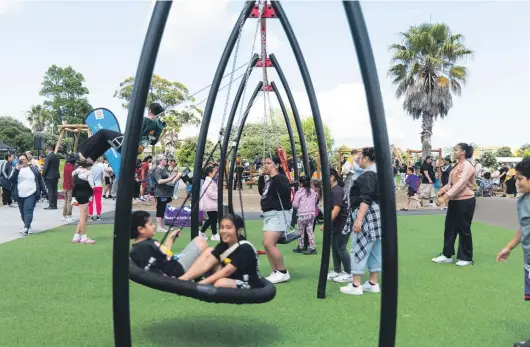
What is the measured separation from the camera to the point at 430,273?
8.30 meters

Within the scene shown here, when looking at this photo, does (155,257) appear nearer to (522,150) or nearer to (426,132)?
(426,132)

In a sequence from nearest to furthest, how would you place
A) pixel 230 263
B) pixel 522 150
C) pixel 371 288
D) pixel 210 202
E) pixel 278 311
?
1. pixel 230 263
2. pixel 278 311
3. pixel 371 288
4. pixel 210 202
5. pixel 522 150

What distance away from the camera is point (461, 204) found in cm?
877

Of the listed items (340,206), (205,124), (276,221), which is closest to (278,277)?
(276,221)

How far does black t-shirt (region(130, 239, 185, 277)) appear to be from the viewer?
5.12m

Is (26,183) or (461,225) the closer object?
(461,225)

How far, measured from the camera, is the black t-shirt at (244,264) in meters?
4.95

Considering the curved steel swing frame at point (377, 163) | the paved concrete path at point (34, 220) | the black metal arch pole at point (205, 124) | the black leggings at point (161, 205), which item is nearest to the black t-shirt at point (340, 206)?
the black metal arch pole at point (205, 124)

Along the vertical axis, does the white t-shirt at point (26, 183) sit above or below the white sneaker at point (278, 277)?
above

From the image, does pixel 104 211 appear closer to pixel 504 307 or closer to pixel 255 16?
pixel 255 16

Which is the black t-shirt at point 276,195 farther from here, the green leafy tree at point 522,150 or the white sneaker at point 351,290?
the green leafy tree at point 522,150

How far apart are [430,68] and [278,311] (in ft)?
104

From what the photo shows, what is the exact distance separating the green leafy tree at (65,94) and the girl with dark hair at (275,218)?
93016 millimetres

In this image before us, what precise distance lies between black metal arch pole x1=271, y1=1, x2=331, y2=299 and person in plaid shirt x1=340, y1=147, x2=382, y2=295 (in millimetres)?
338
